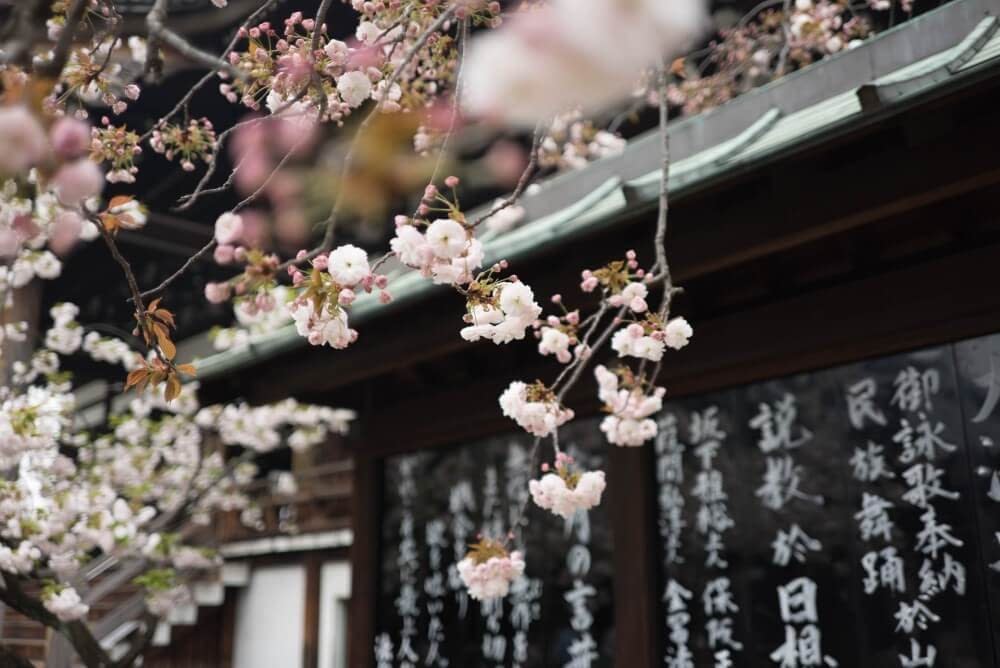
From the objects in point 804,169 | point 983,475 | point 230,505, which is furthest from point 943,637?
point 230,505

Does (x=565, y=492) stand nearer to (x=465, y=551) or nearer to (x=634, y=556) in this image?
(x=634, y=556)

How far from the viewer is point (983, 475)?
349cm

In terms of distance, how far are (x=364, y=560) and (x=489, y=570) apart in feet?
12.6

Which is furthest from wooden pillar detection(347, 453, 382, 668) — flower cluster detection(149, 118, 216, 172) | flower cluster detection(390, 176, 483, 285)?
flower cluster detection(390, 176, 483, 285)

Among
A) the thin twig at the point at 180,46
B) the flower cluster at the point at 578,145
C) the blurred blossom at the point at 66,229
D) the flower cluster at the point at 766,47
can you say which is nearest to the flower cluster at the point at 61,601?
the flower cluster at the point at 578,145

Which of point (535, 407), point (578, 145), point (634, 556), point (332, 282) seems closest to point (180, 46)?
point (332, 282)

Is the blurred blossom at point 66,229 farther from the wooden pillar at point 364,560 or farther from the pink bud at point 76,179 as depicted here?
the wooden pillar at point 364,560

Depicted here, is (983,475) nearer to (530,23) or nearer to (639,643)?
(639,643)

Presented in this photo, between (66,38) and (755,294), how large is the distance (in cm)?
370

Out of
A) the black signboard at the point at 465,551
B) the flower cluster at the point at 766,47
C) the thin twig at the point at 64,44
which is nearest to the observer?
the thin twig at the point at 64,44

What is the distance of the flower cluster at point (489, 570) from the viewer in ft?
9.16

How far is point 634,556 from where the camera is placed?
4.59 m

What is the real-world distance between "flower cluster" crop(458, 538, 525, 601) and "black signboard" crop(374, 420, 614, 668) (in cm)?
210

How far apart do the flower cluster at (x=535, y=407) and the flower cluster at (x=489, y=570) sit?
0.43m
